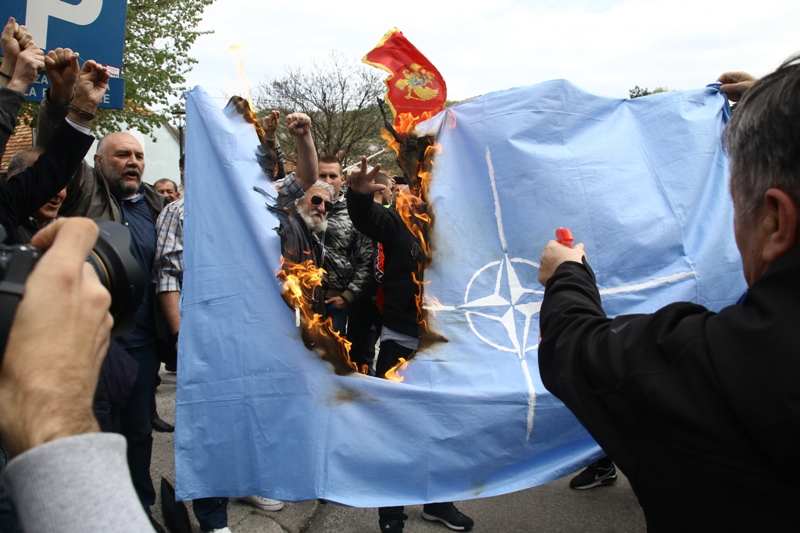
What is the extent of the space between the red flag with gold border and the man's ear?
210cm

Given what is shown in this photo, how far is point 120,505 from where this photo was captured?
70 centimetres

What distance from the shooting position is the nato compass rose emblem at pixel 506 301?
9.16ft

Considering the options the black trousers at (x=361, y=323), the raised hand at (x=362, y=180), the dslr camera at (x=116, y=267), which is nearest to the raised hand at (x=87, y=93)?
the raised hand at (x=362, y=180)

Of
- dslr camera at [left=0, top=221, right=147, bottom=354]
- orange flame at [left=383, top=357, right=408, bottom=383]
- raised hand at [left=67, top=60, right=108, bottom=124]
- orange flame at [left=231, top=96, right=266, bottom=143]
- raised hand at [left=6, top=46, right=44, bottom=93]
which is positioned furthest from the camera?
orange flame at [left=231, top=96, right=266, bottom=143]

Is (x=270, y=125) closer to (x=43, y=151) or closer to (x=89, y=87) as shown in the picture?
(x=89, y=87)

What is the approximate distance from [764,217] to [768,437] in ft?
1.27

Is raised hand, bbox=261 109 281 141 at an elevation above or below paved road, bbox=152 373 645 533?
above

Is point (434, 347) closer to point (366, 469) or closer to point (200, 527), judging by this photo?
point (366, 469)

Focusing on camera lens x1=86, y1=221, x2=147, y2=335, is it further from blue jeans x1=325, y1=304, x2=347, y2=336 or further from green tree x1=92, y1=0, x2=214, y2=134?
green tree x1=92, y1=0, x2=214, y2=134

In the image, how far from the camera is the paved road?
3.31 metres

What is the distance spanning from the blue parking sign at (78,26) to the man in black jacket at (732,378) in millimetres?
3462

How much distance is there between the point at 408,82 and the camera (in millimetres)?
2990

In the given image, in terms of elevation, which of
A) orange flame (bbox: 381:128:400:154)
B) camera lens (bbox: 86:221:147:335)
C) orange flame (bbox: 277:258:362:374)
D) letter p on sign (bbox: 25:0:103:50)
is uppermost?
letter p on sign (bbox: 25:0:103:50)

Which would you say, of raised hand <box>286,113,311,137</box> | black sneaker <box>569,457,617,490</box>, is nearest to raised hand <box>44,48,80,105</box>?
raised hand <box>286,113,311,137</box>
